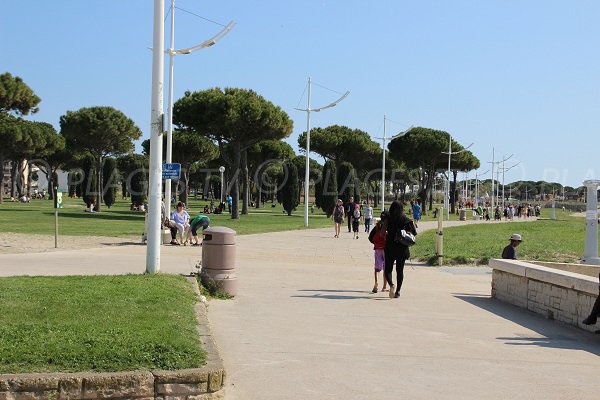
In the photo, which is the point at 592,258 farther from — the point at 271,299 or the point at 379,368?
the point at 379,368

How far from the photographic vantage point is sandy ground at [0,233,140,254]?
18.7 m

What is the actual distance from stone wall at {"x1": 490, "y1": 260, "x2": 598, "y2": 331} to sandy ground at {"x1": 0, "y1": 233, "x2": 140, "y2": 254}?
1194 centimetres

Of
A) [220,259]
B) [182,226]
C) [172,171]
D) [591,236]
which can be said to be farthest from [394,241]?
[182,226]

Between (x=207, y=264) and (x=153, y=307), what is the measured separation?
299cm

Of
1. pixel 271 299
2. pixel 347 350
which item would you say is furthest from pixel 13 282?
pixel 347 350

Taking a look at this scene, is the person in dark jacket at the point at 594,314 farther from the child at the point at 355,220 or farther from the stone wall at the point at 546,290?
the child at the point at 355,220

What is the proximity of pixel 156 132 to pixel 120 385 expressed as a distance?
7.15 m

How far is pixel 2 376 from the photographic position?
15.9 ft

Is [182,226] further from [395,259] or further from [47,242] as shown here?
[395,259]

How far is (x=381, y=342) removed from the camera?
25.0 feet

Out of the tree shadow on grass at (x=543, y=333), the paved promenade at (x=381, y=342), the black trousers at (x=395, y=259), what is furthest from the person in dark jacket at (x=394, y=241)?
the tree shadow on grass at (x=543, y=333)

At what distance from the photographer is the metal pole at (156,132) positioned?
11.6 meters

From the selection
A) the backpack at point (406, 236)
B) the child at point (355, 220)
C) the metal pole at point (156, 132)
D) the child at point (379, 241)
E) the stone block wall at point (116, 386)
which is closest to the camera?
the stone block wall at point (116, 386)

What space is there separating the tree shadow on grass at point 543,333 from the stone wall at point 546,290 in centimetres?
12
